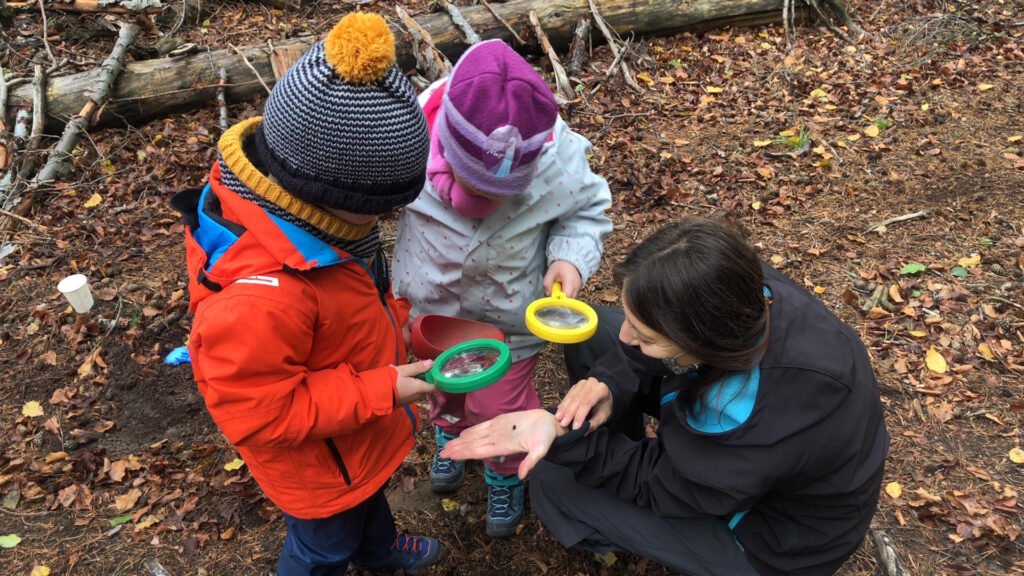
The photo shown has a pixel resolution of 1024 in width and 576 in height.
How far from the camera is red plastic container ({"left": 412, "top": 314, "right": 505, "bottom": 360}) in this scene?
236 cm

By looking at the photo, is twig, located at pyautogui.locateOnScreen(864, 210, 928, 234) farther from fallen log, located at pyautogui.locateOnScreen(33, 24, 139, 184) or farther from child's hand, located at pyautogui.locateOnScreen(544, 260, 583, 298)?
fallen log, located at pyautogui.locateOnScreen(33, 24, 139, 184)

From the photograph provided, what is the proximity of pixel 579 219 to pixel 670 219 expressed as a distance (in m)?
2.47

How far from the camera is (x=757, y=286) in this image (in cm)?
174

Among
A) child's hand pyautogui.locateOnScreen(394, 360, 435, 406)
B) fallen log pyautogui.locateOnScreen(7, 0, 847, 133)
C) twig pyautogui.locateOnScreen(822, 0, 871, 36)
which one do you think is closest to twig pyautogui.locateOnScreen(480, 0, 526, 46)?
fallen log pyautogui.locateOnScreen(7, 0, 847, 133)

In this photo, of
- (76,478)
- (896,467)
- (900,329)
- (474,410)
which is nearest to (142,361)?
(76,478)

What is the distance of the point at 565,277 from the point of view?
7.88ft

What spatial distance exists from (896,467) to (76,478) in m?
3.83

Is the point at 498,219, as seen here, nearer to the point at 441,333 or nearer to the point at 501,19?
the point at 441,333

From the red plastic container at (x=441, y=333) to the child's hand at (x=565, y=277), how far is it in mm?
268

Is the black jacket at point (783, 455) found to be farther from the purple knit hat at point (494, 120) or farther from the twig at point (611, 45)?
the twig at point (611, 45)

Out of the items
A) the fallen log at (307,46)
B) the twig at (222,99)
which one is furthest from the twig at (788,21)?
the twig at (222,99)

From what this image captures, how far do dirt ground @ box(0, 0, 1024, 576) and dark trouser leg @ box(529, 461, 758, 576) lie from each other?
0.56 meters

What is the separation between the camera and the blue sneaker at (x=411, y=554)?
2.67m

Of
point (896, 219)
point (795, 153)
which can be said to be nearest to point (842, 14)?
point (795, 153)
